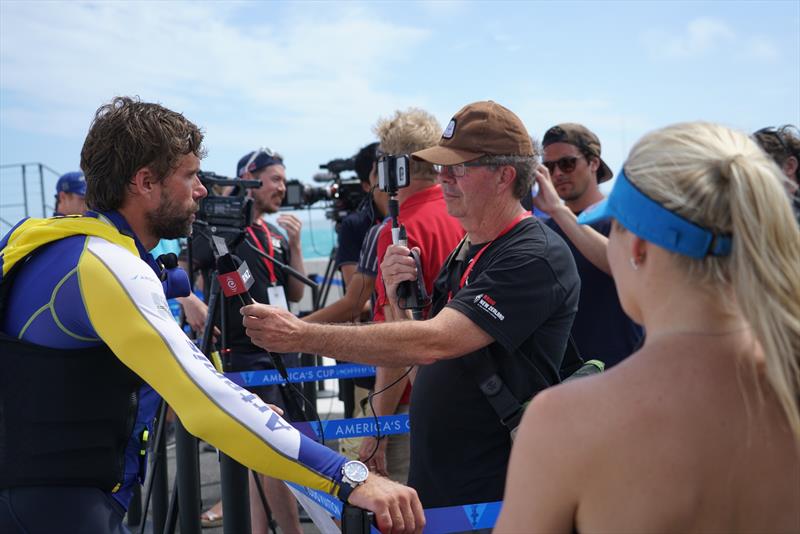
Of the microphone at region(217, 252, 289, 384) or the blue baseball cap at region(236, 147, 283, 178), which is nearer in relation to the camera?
the microphone at region(217, 252, 289, 384)

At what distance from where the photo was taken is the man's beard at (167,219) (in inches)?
95.2

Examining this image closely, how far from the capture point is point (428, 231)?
3.35 m

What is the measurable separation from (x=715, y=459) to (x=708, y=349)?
174 mm

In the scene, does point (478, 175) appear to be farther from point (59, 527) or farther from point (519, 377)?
point (59, 527)

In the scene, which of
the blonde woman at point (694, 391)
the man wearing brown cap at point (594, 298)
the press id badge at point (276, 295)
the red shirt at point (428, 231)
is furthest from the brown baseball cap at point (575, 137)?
the blonde woman at point (694, 391)

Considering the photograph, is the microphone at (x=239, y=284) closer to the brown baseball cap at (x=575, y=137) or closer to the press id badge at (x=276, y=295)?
the press id badge at (x=276, y=295)

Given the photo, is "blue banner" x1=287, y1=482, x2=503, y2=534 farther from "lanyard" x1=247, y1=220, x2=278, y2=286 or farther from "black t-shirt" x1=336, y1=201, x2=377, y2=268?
"black t-shirt" x1=336, y1=201, x2=377, y2=268

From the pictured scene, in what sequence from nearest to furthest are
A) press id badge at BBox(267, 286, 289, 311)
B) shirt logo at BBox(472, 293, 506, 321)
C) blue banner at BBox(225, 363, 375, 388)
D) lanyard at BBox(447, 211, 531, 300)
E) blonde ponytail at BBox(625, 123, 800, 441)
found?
1. blonde ponytail at BBox(625, 123, 800, 441)
2. shirt logo at BBox(472, 293, 506, 321)
3. lanyard at BBox(447, 211, 531, 300)
4. blue banner at BBox(225, 363, 375, 388)
5. press id badge at BBox(267, 286, 289, 311)

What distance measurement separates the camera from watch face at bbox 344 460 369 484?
1.91 meters

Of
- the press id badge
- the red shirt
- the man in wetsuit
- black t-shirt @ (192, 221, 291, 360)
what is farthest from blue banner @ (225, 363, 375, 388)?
the man in wetsuit

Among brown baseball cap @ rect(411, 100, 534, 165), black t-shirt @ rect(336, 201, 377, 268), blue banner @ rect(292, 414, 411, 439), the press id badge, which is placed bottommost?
blue banner @ rect(292, 414, 411, 439)

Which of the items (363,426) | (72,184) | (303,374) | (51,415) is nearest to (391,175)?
(363,426)

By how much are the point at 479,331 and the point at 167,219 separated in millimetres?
1084

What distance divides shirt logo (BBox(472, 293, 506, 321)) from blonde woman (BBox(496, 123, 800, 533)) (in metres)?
1.08
